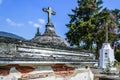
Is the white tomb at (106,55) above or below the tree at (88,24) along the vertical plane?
below

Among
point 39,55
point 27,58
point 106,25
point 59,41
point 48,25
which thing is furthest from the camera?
point 106,25

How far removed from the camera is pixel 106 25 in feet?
100

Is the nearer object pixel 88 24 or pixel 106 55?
pixel 106 55

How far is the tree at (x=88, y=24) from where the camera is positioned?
101 feet

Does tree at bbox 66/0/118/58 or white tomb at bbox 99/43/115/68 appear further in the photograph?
tree at bbox 66/0/118/58

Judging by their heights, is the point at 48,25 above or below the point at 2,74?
above

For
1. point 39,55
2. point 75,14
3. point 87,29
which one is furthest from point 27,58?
point 75,14

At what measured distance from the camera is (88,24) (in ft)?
99.6

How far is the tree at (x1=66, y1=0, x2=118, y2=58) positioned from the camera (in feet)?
101

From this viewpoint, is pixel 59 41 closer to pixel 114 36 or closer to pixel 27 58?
pixel 27 58

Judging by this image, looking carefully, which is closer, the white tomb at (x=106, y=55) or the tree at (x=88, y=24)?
the white tomb at (x=106, y=55)

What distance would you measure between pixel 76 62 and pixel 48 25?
261 cm

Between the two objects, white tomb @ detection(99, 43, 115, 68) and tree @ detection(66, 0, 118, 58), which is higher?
tree @ detection(66, 0, 118, 58)

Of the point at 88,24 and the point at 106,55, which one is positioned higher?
the point at 88,24
